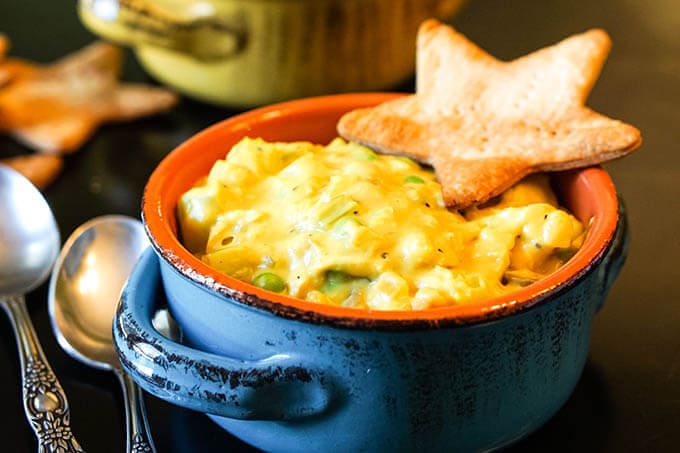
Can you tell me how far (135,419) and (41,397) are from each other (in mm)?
115

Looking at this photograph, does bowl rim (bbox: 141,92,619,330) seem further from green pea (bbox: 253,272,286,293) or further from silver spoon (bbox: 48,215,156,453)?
silver spoon (bbox: 48,215,156,453)

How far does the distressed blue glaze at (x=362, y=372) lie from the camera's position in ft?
2.41

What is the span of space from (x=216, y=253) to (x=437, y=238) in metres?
0.21

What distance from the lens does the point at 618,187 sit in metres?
1.32

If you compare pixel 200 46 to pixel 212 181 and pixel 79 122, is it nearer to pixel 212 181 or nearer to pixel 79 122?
pixel 79 122

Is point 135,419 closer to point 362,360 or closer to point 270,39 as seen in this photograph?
point 362,360

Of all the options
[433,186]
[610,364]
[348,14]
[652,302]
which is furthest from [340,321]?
[348,14]

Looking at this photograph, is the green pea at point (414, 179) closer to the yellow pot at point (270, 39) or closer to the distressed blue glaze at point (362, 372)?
the distressed blue glaze at point (362, 372)

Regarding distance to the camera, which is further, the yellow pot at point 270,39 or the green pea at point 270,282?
the yellow pot at point 270,39

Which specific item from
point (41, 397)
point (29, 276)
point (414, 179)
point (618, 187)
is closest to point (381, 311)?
point (414, 179)

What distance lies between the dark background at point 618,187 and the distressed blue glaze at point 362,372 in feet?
0.41

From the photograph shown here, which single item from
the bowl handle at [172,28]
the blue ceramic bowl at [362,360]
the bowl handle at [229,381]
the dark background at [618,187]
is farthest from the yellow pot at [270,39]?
the bowl handle at [229,381]

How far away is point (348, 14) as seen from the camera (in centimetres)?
135

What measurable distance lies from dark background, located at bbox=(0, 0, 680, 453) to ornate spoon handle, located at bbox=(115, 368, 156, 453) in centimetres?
1
